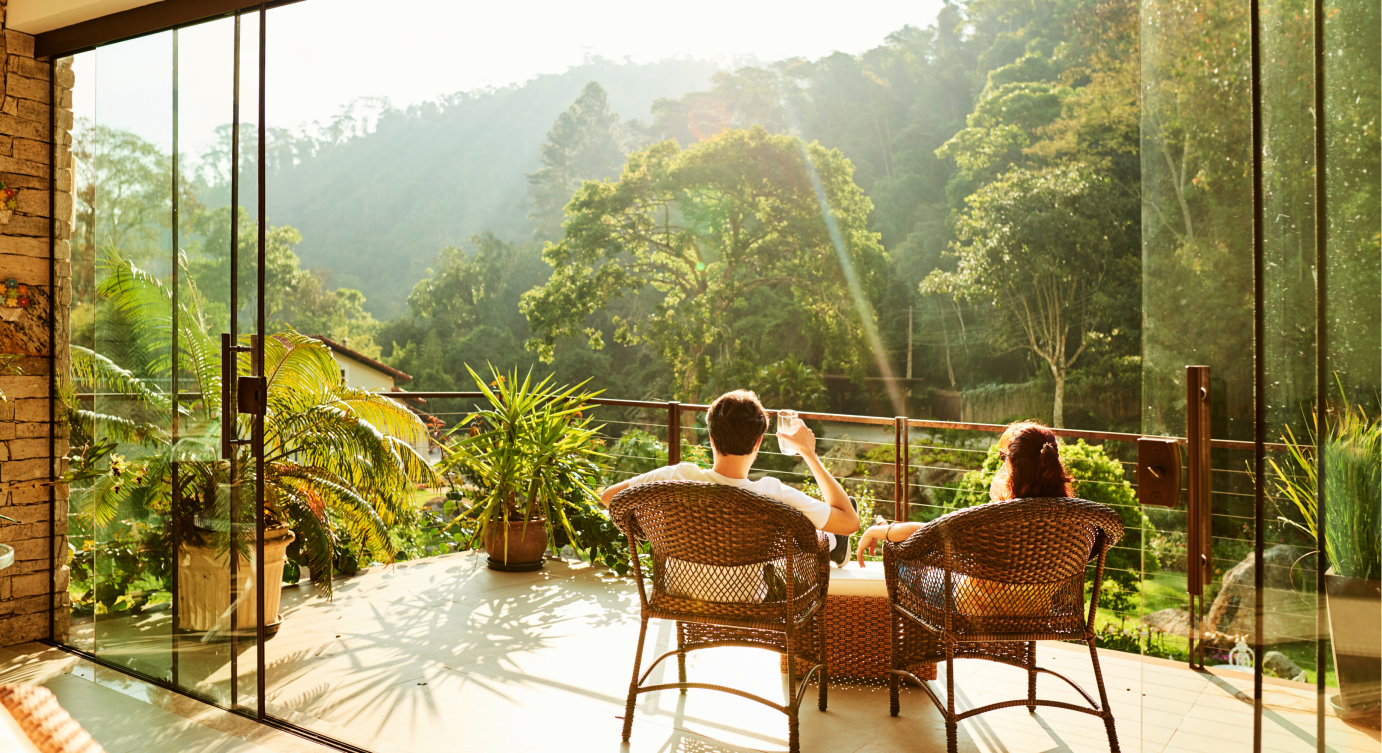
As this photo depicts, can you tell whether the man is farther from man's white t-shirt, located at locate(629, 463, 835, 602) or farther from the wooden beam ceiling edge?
the wooden beam ceiling edge

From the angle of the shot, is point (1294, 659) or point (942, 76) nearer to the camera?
point (1294, 659)

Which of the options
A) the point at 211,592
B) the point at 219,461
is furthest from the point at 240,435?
the point at 211,592

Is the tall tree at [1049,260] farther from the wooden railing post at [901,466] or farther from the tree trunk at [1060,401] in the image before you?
the wooden railing post at [901,466]

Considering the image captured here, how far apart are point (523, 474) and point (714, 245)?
1217cm

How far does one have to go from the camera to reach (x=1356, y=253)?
1371 mm

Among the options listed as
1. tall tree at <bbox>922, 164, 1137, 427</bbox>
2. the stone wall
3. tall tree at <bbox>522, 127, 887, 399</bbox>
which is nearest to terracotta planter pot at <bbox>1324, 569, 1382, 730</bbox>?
the stone wall

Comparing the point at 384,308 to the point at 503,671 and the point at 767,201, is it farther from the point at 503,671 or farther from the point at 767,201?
the point at 503,671

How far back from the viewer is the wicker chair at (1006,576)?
225 centimetres

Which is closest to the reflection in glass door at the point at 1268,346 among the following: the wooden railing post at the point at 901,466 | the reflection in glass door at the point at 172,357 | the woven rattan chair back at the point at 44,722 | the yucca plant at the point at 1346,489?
the yucca plant at the point at 1346,489

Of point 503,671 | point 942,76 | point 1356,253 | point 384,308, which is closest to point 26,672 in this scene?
point 503,671

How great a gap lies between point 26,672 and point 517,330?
20.1 metres

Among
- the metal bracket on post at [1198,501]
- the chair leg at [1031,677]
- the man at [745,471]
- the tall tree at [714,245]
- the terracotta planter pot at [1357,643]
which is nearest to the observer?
the terracotta planter pot at [1357,643]

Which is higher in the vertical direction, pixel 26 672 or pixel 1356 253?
pixel 1356 253

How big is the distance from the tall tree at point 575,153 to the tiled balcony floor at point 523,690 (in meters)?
→ 21.6
